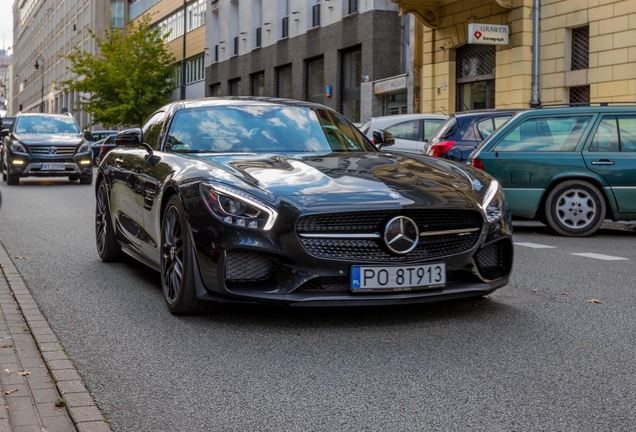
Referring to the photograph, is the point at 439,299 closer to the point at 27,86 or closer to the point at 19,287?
the point at 19,287

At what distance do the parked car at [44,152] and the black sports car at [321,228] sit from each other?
1906cm

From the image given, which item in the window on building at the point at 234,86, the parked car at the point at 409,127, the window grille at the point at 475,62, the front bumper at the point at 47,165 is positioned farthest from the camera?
the window on building at the point at 234,86

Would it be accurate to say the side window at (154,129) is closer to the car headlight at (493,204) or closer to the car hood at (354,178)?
the car hood at (354,178)

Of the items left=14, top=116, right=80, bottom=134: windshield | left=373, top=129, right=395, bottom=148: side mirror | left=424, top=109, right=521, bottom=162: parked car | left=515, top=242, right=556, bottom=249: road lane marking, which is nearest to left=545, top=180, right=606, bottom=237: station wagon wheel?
left=515, top=242, right=556, bottom=249: road lane marking

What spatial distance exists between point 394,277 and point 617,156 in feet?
25.2

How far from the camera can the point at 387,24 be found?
112ft

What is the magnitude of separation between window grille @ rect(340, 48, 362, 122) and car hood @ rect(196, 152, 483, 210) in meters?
29.2

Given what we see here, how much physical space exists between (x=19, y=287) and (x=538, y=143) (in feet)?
24.4

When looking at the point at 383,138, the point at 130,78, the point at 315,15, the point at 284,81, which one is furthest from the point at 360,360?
the point at 130,78

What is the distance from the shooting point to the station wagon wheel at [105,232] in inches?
350

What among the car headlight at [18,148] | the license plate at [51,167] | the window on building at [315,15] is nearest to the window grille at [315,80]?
the window on building at [315,15]

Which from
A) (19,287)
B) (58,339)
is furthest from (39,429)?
(19,287)

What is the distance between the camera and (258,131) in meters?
7.24

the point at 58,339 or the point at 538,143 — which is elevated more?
the point at 538,143
